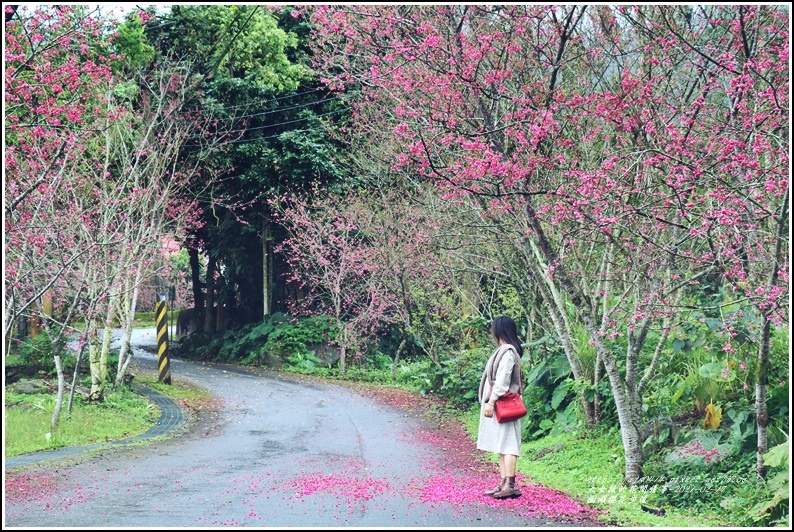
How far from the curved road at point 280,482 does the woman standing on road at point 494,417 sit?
0.23m

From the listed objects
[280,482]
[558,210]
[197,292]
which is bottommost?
[280,482]

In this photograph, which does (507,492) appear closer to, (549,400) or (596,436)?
(596,436)

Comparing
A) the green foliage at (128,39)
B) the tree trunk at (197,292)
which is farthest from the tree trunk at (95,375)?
the tree trunk at (197,292)

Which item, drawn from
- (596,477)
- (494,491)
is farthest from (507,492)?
(596,477)

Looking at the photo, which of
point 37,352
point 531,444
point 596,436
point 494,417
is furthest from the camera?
point 37,352

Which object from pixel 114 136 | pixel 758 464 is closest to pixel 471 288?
pixel 114 136

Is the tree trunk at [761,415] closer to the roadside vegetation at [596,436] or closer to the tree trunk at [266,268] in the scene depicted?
the roadside vegetation at [596,436]

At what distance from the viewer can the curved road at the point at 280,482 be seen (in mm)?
6258

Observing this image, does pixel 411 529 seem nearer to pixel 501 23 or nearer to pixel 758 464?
pixel 758 464

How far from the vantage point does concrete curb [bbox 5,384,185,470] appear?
9984 mm

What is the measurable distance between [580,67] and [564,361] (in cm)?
411

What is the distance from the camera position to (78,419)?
13.4 m

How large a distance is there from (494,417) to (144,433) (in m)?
7.76

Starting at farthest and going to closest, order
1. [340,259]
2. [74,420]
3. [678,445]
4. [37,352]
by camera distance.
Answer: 1. [340,259]
2. [37,352]
3. [74,420]
4. [678,445]
